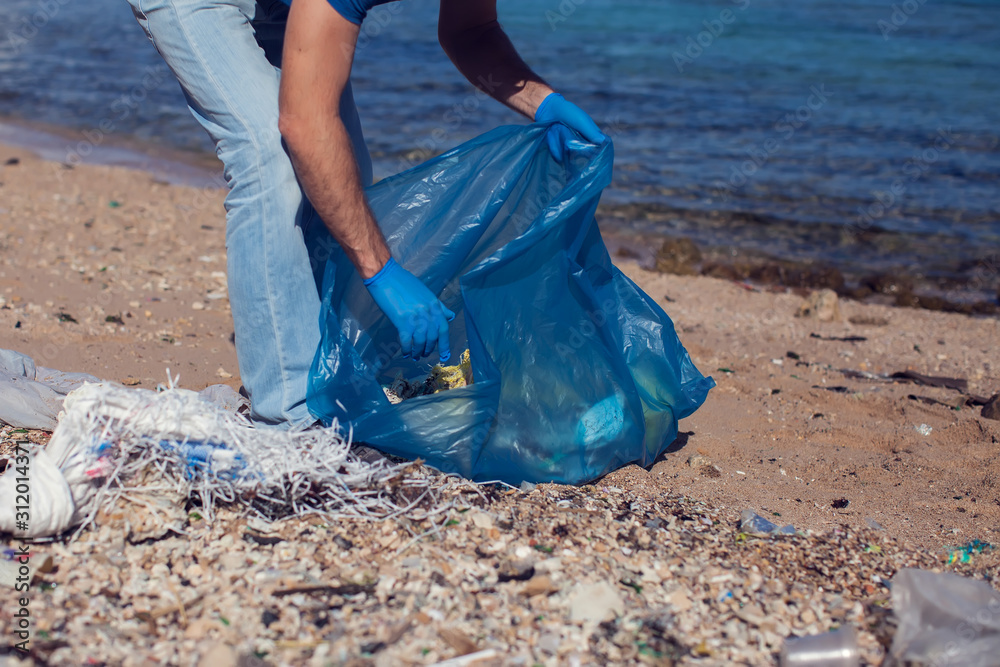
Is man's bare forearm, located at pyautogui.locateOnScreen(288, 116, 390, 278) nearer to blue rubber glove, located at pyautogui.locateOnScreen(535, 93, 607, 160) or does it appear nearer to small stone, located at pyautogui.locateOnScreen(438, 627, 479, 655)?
blue rubber glove, located at pyautogui.locateOnScreen(535, 93, 607, 160)

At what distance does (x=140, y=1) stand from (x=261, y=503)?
1.20 metres

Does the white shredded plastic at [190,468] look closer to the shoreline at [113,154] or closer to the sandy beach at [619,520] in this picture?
the sandy beach at [619,520]

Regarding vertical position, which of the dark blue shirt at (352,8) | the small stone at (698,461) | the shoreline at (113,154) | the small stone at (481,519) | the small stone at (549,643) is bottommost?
the shoreline at (113,154)

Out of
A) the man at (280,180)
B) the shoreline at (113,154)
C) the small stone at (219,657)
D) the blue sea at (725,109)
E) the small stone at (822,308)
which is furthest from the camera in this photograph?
the shoreline at (113,154)

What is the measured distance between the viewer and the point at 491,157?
2186 mm

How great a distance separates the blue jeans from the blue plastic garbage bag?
7cm

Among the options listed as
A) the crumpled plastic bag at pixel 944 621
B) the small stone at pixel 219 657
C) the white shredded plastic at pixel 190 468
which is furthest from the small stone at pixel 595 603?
the small stone at pixel 219 657

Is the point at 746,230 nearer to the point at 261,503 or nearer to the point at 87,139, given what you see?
the point at 261,503

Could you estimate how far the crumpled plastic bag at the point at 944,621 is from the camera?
1393mm

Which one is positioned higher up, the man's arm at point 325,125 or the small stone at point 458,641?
the man's arm at point 325,125

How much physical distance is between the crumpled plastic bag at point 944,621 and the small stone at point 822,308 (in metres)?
2.73

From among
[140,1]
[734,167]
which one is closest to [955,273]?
[734,167]

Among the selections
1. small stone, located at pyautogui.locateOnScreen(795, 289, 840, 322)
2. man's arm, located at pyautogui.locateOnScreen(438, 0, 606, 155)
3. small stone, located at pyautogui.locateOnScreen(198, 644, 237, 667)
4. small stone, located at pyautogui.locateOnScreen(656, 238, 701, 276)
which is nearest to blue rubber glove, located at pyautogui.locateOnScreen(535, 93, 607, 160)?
man's arm, located at pyautogui.locateOnScreen(438, 0, 606, 155)

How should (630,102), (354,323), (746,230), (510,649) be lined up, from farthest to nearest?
(630,102), (746,230), (354,323), (510,649)
